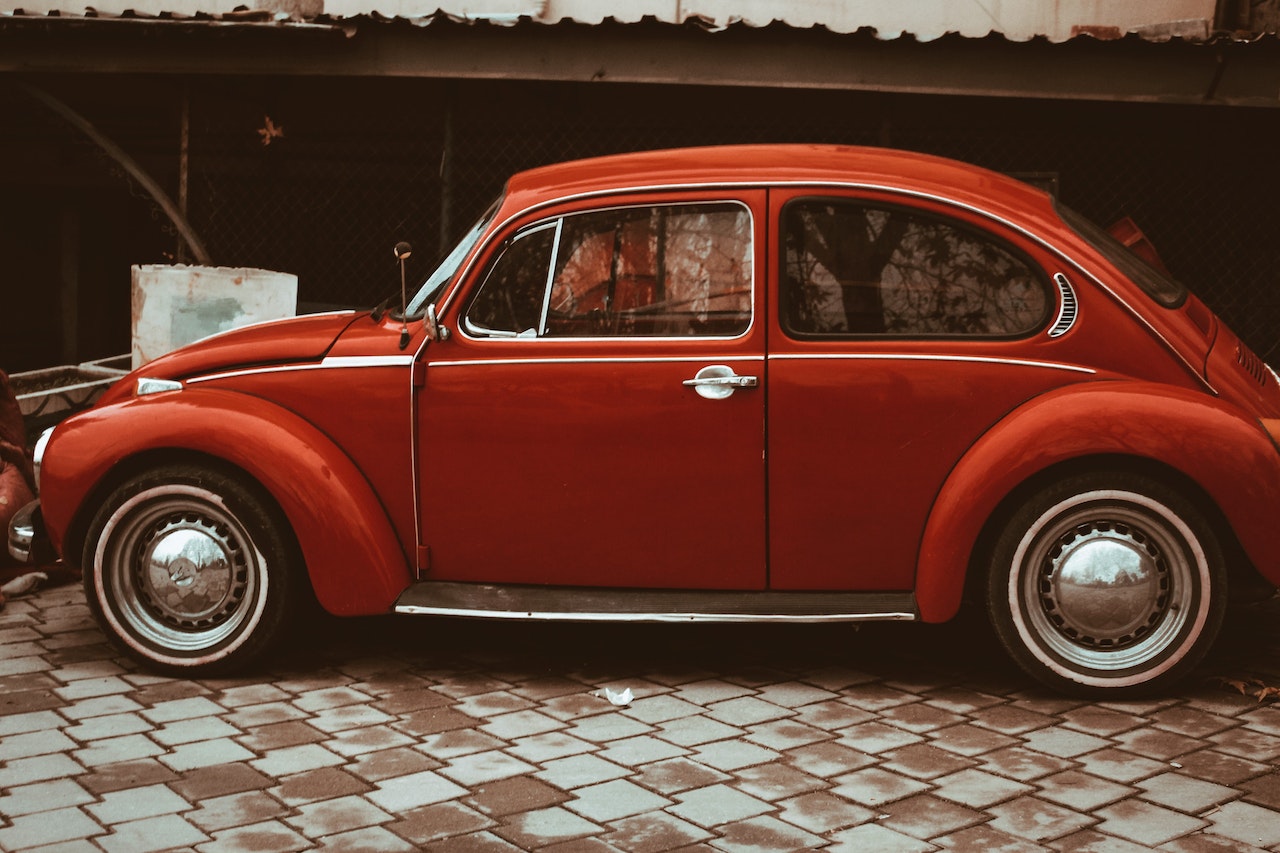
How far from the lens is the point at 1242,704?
14.5 feet

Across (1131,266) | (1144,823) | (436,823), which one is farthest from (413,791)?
(1131,266)

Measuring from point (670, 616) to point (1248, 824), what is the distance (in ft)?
6.14

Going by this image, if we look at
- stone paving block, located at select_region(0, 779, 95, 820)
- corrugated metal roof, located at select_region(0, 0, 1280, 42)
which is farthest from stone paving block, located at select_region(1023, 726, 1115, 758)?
corrugated metal roof, located at select_region(0, 0, 1280, 42)

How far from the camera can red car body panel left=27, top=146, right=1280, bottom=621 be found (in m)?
4.40

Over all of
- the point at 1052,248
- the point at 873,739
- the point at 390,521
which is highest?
the point at 1052,248

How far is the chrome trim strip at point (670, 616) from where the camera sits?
4.45 meters

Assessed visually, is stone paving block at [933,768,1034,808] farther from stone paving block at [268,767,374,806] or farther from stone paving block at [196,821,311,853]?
stone paving block at [196,821,311,853]

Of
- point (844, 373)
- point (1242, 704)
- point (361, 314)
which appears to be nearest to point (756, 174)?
point (844, 373)

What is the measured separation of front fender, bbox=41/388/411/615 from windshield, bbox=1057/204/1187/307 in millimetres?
2718

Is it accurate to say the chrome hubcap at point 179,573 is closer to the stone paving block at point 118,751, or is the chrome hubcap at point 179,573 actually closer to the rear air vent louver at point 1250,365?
the stone paving block at point 118,751

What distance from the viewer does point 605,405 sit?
4543 mm

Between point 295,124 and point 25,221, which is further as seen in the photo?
point 25,221

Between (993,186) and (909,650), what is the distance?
1794mm

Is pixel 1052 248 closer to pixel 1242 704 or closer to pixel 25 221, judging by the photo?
pixel 1242 704
